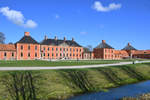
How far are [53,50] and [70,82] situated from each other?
46.9 metres

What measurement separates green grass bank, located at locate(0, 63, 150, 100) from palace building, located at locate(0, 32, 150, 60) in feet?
113

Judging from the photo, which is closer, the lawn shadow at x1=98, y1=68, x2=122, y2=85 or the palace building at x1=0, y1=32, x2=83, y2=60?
the lawn shadow at x1=98, y1=68, x2=122, y2=85

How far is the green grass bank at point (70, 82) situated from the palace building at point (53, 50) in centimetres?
3436

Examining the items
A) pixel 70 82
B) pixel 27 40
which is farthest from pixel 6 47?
pixel 70 82

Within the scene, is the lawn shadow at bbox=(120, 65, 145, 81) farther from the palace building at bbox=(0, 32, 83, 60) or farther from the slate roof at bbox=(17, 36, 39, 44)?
the slate roof at bbox=(17, 36, 39, 44)

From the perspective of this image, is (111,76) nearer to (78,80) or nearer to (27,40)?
(78,80)

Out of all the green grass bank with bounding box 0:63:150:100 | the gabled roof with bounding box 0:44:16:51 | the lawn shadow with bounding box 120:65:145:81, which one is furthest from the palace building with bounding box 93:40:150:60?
the green grass bank with bounding box 0:63:150:100

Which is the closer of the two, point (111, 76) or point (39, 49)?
point (111, 76)

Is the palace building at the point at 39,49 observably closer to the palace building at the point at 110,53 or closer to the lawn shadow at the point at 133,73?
the palace building at the point at 110,53

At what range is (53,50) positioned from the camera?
6062cm

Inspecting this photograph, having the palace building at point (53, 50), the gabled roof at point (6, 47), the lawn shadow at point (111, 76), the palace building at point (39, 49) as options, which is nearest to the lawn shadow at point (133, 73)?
the lawn shadow at point (111, 76)

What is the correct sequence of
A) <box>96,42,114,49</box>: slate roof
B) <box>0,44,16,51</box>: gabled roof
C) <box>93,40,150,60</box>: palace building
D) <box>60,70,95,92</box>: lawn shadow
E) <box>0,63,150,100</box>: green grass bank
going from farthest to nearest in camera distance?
<box>96,42,114,49</box>: slate roof, <box>93,40,150,60</box>: palace building, <box>0,44,16,51</box>: gabled roof, <box>60,70,95,92</box>: lawn shadow, <box>0,63,150,100</box>: green grass bank

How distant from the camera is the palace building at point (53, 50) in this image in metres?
49.1

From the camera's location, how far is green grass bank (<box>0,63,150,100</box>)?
39.9ft
